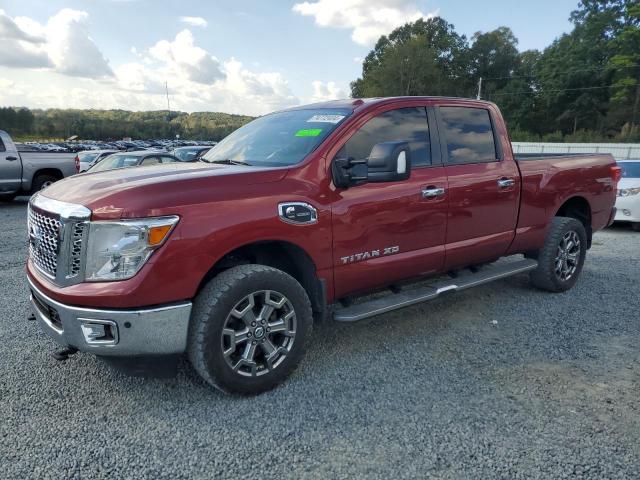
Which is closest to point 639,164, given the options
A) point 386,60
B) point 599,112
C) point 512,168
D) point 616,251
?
point 616,251

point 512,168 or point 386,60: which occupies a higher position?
point 386,60

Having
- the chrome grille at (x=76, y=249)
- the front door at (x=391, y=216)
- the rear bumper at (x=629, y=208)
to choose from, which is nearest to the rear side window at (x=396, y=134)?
the front door at (x=391, y=216)

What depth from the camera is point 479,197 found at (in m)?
4.04

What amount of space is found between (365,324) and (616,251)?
523cm

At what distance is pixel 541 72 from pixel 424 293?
217ft

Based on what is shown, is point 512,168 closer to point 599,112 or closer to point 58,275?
point 58,275

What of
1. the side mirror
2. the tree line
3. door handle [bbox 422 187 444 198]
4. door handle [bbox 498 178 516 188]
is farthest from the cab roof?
the tree line

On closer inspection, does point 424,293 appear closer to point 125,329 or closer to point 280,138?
point 280,138

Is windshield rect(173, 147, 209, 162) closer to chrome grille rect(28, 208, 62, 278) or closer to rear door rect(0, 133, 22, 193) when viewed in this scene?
rear door rect(0, 133, 22, 193)

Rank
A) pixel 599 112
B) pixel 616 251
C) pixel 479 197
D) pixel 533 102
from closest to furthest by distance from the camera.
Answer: pixel 479 197, pixel 616 251, pixel 599 112, pixel 533 102

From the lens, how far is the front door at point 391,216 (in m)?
3.26

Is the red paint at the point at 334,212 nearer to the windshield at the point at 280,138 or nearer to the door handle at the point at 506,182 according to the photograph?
the door handle at the point at 506,182

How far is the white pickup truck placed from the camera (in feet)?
36.7

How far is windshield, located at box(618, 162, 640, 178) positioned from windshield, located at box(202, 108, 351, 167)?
27.7ft
